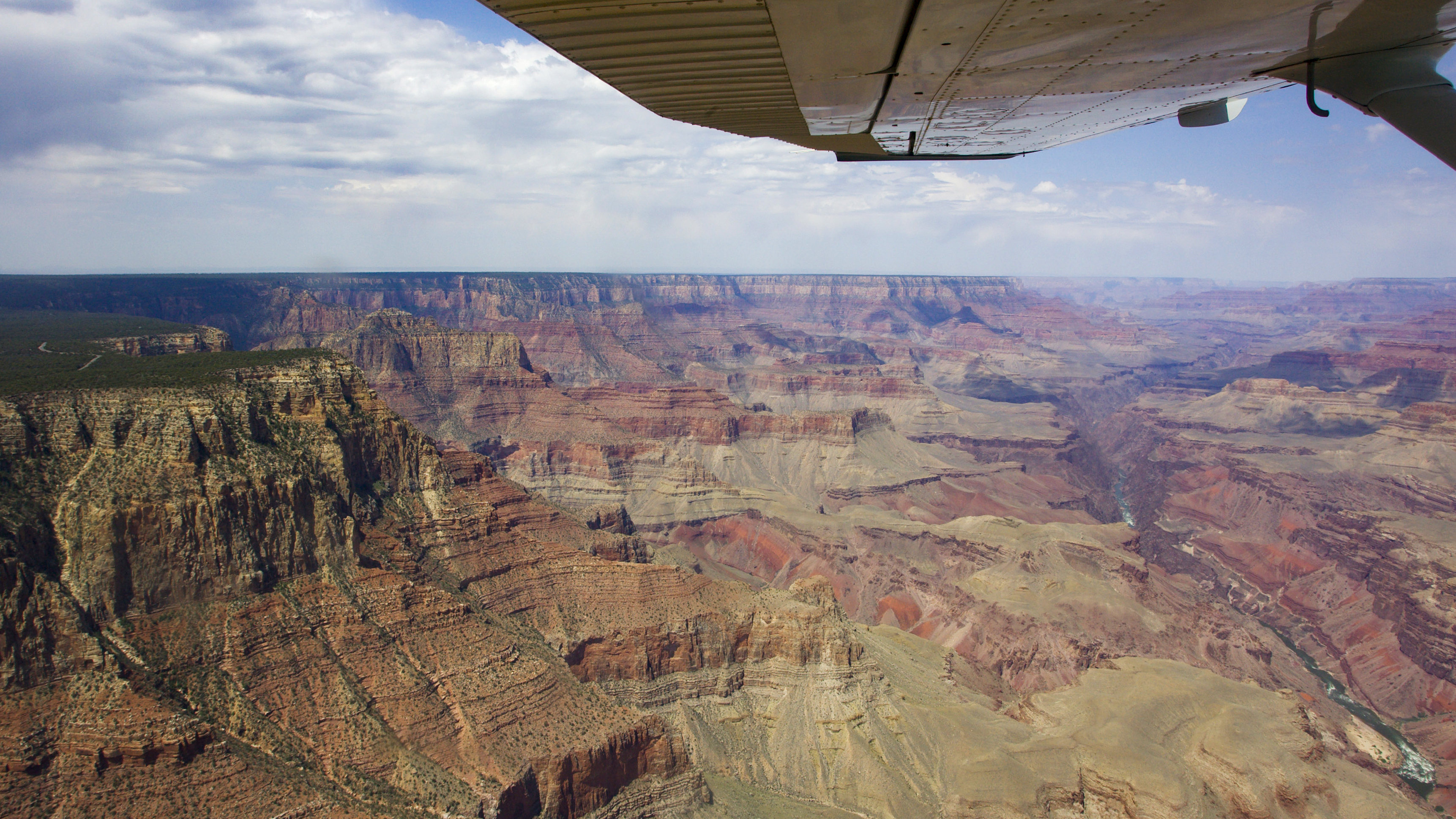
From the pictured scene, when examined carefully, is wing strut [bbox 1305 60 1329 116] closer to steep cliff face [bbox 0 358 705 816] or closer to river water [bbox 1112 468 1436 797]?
steep cliff face [bbox 0 358 705 816]

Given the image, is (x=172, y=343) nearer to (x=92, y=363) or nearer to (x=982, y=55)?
(x=92, y=363)

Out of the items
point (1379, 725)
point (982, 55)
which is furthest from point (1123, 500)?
point (982, 55)

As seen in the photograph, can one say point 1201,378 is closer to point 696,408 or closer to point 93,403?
point 696,408

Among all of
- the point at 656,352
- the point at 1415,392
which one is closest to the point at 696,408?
the point at 656,352

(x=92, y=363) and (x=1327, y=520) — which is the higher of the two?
(x=92, y=363)

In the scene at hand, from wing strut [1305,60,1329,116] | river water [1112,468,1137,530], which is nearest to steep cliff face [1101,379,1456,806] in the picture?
river water [1112,468,1137,530]

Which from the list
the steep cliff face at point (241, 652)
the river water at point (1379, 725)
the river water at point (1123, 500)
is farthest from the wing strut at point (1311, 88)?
the river water at point (1123, 500)
